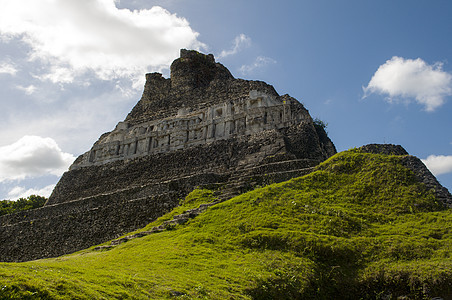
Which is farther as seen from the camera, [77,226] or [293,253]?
[77,226]

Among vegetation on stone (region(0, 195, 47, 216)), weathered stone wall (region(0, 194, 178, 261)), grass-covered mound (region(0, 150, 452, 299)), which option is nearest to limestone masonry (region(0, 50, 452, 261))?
weathered stone wall (region(0, 194, 178, 261))

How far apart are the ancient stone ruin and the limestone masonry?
64 mm

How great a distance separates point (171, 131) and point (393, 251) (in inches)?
774

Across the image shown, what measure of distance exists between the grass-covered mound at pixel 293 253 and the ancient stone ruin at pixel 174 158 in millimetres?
3226

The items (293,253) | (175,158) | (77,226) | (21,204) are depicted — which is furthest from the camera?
(21,204)

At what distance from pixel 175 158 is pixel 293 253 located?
16.2 m

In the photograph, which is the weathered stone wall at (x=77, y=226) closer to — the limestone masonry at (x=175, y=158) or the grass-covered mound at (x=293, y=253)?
the limestone masonry at (x=175, y=158)

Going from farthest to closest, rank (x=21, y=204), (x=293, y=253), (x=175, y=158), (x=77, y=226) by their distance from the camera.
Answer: (x=21, y=204) < (x=175, y=158) < (x=77, y=226) < (x=293, y=253)

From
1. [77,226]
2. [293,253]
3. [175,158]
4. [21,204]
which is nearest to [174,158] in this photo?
[175,158]

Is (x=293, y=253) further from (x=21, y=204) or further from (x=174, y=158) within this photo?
(x=21, y=204)

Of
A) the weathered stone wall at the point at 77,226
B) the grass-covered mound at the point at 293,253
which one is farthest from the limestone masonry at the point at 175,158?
the grass-covered mound at the point at 293,253

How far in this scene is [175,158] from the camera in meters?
25.0

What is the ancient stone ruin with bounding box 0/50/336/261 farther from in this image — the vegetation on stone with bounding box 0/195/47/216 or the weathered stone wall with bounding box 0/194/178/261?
the vegetation on stone with bounding box 0/195/47/216

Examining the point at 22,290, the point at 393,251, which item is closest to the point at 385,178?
the point at 393,251
